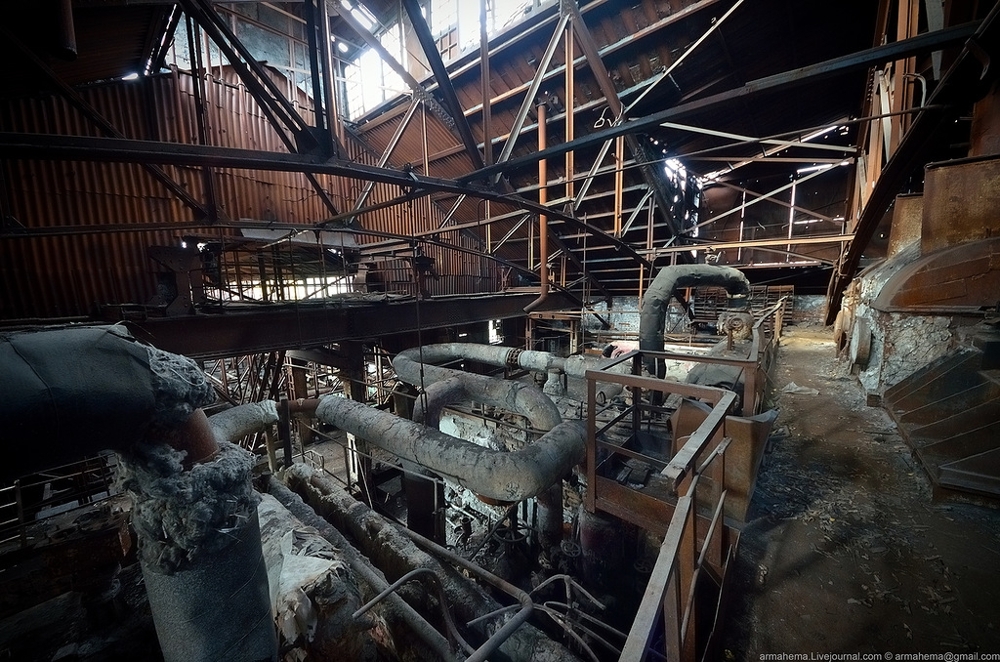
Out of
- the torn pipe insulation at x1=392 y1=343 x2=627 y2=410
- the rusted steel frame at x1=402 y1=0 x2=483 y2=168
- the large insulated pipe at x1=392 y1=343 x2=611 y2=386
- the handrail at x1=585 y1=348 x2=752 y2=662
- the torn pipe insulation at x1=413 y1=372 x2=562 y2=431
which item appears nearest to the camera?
the handrail at x1=585 y1=348 x2=752 y2=662

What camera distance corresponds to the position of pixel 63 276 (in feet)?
23.1

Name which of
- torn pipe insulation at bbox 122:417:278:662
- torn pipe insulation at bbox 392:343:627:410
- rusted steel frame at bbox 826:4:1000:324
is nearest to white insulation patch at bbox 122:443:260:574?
torn pipe insulation at bbox 122:417:278:662

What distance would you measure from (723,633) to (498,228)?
42.0ft

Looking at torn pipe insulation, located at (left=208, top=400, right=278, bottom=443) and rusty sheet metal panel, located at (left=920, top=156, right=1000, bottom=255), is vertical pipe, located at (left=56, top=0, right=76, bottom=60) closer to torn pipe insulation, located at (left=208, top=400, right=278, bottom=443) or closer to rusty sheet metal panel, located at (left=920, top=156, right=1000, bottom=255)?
torn pipe insulation, located at (left=208, top=400, right=278, bottom=443)

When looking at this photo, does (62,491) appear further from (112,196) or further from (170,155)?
(170,155)

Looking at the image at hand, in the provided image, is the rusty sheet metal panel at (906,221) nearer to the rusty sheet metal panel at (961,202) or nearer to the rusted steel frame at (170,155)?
the rusty sheet metal panel at (961,202)

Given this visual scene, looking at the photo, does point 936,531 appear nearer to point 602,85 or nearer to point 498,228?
point 602,85

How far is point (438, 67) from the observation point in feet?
10.6

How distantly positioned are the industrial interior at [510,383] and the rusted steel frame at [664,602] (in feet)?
0.06

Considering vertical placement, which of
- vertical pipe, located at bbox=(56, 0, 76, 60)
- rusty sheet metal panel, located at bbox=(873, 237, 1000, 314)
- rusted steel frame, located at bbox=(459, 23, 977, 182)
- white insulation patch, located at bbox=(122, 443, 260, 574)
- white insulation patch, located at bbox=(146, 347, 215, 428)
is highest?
rusted steel frame, located at bbox=(459, 23, 977, 182)

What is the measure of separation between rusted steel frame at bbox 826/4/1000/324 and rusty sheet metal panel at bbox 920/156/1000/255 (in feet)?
1.55

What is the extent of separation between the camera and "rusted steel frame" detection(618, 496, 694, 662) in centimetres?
121

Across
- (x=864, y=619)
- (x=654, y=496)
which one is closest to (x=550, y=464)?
(x=654, y=496)

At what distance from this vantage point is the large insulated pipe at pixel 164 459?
5.10ft
